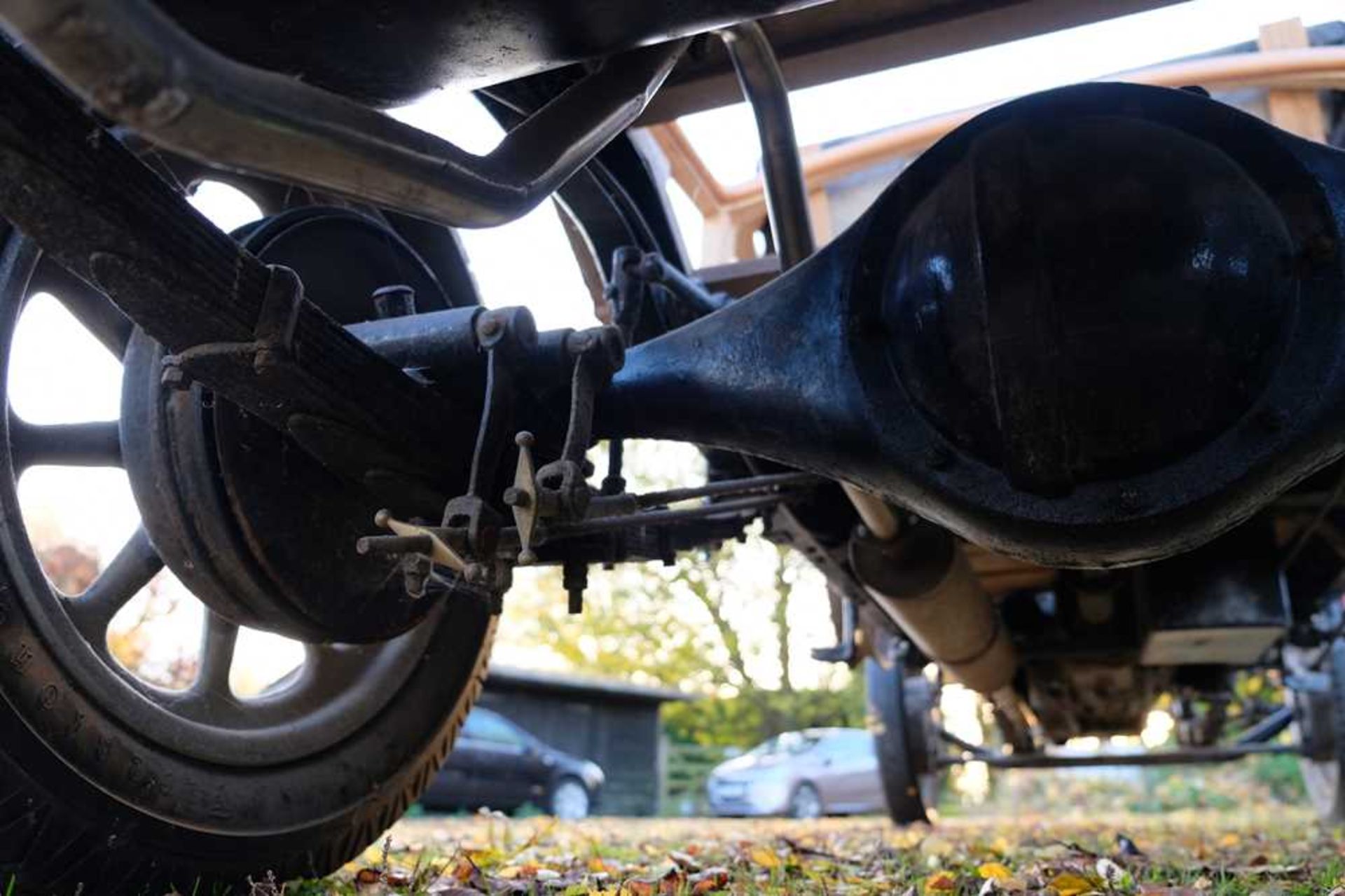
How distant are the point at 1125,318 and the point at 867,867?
1.83m

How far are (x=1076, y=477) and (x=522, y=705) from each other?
15.6 metres

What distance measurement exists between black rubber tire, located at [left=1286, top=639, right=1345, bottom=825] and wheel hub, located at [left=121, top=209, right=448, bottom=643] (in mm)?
4241

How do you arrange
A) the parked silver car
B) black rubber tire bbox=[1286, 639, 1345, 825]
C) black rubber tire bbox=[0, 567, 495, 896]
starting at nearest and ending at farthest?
black rubber tire bbox=[0, 567, 495, 896] → black rubber tire bbox=[1286, 639, 1345, 825] → the parked silver car

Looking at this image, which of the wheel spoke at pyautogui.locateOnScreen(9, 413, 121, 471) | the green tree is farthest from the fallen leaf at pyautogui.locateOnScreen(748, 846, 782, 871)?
the green tree

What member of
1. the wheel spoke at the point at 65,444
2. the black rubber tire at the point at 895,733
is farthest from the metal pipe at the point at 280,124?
the black rubber tire at the point at 895,733

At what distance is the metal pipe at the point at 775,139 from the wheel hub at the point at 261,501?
68 centimetres

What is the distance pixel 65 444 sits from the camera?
1904 millimetres

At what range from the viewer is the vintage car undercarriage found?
1.27 meters

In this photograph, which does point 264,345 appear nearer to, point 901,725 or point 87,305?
point 87,305

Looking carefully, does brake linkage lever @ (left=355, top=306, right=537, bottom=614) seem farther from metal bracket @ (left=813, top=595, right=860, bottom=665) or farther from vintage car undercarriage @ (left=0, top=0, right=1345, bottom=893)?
metal bracket @ (left=813, top=595, right=860, bottom=665)

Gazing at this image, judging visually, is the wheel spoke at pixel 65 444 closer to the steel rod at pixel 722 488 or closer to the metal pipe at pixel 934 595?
the steel rod at pixel 722 488

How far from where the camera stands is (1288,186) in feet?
4.70

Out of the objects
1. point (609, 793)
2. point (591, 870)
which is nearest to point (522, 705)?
point (609, 793)

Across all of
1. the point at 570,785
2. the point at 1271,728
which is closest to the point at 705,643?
the point at 570,785
